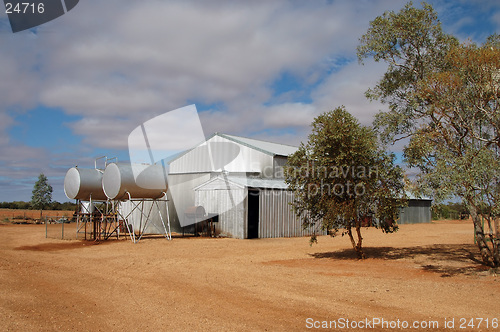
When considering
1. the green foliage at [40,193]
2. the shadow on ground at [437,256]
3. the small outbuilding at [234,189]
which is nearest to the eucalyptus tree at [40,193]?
the green foliage at [40,193]

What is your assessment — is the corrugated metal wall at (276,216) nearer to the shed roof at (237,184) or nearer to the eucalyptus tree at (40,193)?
the shed roof at (237,184)

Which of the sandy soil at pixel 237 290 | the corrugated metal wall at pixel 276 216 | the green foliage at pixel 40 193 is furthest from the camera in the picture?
the green foliage at pixel 40 193

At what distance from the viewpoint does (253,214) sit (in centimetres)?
2677

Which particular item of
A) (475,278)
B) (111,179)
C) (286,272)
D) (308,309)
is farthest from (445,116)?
(111,179)

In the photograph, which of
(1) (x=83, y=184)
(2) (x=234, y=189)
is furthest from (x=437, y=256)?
(1) (x=83, y=184)

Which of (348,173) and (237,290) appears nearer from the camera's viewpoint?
(237,290)

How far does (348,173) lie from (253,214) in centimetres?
1178

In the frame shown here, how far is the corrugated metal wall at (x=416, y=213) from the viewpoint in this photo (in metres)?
45.0

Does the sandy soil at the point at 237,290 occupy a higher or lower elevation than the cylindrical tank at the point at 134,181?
lower

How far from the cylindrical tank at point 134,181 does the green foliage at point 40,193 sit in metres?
66.1

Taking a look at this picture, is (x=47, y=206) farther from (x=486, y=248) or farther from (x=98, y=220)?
(x=486, y=248)

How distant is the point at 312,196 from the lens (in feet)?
55.1

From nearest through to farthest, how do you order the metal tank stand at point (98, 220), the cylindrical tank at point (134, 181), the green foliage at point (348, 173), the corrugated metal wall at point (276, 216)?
the green foliage at point (348, 173) < the cylindrical tank at point (134, 181) < the metal tank stand at point (98, 220) < the corrugated metal wall at point (276, 216)

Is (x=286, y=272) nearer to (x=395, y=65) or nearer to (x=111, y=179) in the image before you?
(x=395, y=65)
